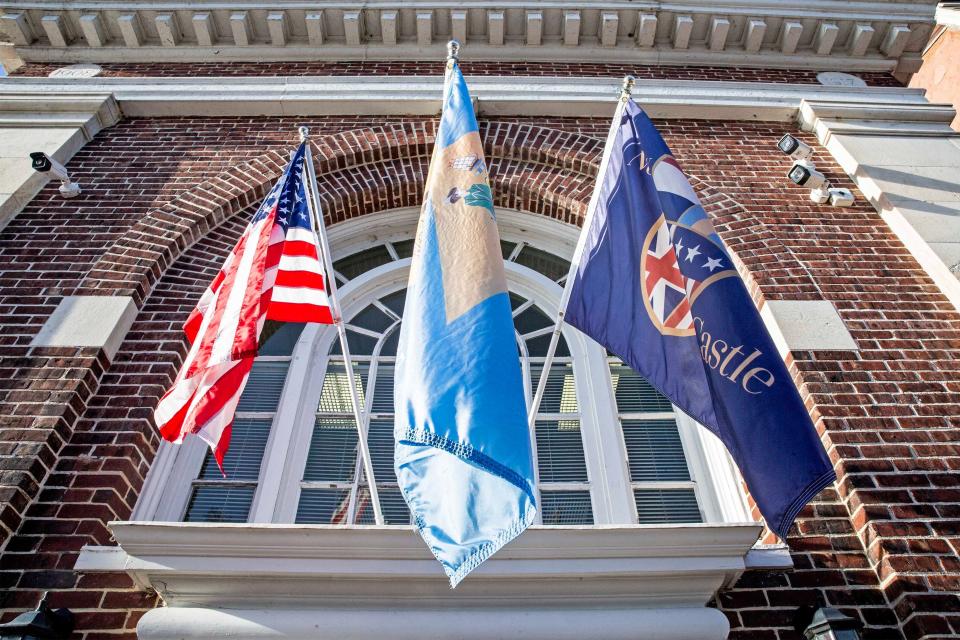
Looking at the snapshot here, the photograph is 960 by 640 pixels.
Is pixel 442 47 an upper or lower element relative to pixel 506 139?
upper

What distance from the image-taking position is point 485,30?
871cm

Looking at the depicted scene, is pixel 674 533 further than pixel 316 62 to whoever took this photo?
No

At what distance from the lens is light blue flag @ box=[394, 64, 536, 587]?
3258mm

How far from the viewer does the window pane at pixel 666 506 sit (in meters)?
4.76

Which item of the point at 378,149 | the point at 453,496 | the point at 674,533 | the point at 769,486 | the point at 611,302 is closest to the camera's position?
the point at 453,496

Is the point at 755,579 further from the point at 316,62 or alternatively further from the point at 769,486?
the point at 316,62

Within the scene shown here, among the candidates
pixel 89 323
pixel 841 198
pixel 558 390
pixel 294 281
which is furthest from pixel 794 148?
pixel 89 323

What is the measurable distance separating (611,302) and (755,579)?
165 centimetres

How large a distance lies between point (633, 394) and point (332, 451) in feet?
7.02

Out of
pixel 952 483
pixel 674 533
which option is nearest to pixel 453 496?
pixel 674 533

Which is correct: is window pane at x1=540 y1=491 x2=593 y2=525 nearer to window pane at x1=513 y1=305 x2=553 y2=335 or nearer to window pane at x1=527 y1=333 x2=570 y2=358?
window pane at x1=527 y1=333 x2=570 y2=358

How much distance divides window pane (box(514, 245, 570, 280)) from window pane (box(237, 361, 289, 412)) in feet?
7.61

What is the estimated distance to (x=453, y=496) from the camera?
3.39 m

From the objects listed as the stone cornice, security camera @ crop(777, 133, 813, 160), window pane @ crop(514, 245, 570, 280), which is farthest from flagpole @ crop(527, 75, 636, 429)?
the stone cornice
